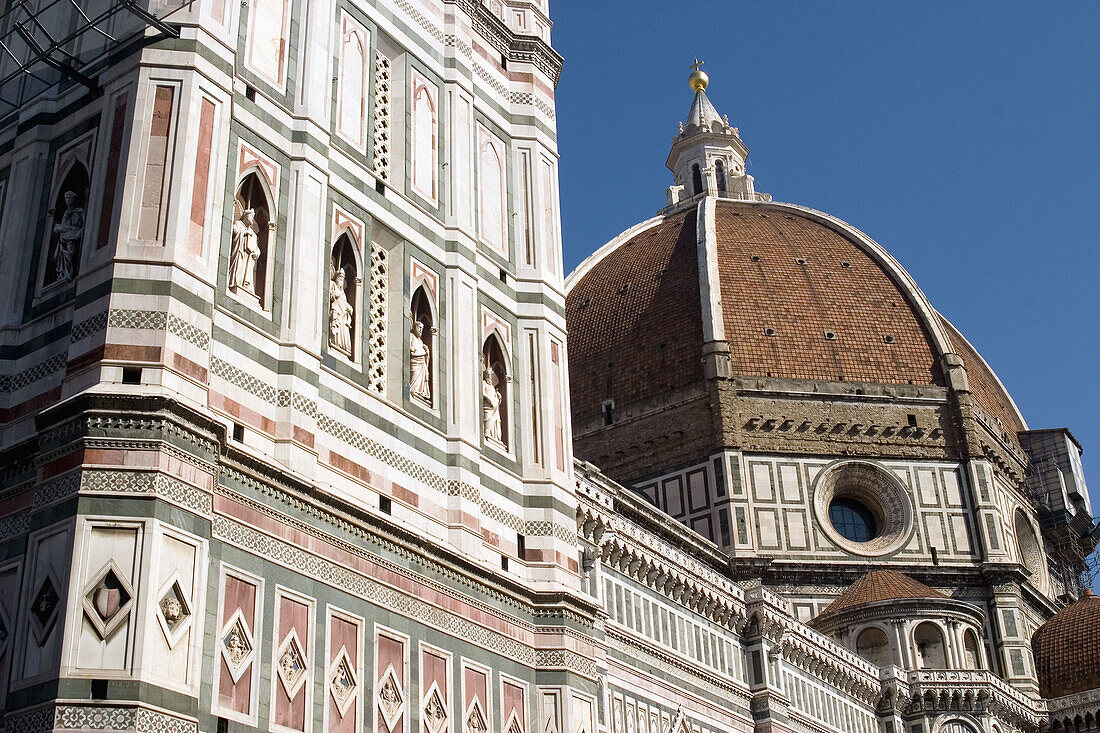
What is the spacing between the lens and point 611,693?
29812mm

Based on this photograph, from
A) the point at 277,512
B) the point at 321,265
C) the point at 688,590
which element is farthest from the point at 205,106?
the point at 688,590

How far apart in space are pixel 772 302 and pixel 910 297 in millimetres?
7084

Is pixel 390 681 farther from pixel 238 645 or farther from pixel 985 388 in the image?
pixel 985 388

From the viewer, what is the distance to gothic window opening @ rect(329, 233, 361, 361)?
13039 mm

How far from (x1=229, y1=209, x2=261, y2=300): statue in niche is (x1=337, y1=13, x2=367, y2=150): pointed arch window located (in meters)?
2.06

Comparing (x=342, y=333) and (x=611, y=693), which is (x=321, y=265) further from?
(x=611, y=693)

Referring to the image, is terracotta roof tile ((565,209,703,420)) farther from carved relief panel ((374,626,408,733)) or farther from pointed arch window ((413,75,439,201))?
carved relief panel ((374,626,408,733))

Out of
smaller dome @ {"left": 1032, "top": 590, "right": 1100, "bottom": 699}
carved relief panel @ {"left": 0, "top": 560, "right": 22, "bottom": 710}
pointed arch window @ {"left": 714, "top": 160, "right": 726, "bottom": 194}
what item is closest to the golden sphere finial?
pointed arch window @ {"left": 714, "top": 160, "right": 726, "bottom": 194}

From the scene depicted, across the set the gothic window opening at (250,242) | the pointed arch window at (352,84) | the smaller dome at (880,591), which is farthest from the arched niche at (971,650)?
the gothic window opening at (250,242)

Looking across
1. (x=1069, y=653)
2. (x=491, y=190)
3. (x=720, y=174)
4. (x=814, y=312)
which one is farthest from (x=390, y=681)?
(x=720, y=174)

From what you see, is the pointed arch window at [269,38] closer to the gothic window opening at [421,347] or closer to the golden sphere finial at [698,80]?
the gothic window opening at [421,347]

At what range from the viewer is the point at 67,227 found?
11914 millimetres

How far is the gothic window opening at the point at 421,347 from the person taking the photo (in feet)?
45.5

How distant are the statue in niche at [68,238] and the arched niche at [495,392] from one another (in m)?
4.78
